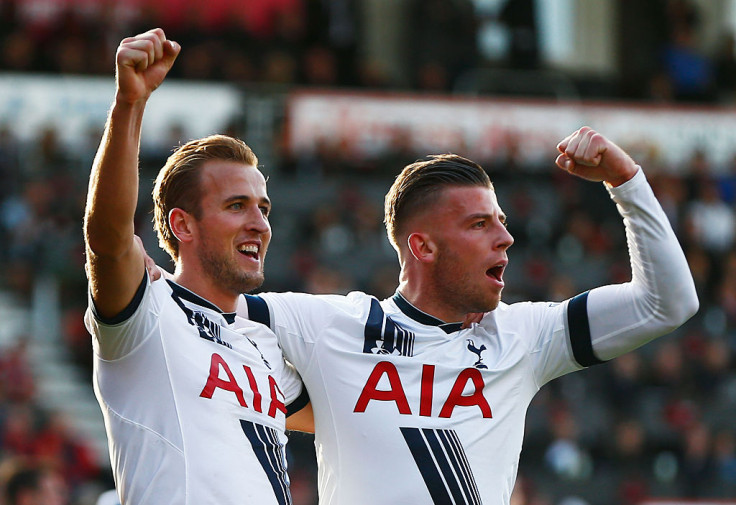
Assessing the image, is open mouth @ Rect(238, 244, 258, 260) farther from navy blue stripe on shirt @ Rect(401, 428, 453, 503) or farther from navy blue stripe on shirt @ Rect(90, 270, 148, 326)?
navy blue stripe on shirt @ Rect(401, 428, 453, 503)

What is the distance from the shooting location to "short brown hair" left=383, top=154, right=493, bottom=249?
16.1 feet

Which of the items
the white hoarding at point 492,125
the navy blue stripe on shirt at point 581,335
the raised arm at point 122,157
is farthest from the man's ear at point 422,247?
the white hoarding at point 492,125

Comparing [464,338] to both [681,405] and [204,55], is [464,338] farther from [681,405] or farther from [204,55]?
[204,55]

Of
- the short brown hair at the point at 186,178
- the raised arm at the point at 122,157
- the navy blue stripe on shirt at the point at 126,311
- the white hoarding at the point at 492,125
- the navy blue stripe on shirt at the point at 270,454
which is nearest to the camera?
the raised arm at the point at 122,157

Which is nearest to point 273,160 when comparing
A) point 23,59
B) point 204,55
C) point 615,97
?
point 204,55

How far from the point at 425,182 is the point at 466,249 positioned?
34 cm

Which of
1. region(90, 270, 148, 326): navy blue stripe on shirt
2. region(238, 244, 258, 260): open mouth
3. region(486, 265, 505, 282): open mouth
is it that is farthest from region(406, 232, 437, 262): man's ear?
region(90, 270, 148, 326): navy blue stripe on shirt

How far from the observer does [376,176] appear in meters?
15.3

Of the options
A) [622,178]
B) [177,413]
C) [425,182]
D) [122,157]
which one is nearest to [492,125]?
[425,182]

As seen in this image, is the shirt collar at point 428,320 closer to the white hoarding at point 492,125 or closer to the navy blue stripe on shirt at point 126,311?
the navy blue stripe on shirt at point 126,311

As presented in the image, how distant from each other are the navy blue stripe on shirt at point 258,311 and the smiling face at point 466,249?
66 cm

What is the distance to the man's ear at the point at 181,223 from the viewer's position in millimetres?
4531

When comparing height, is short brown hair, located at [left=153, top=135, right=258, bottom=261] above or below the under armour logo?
above

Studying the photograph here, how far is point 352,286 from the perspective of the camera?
526 inches
